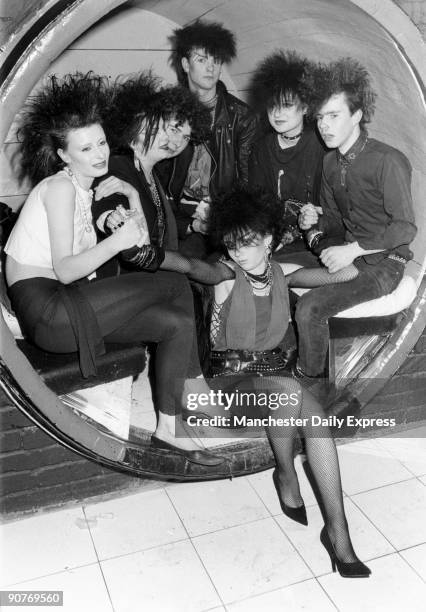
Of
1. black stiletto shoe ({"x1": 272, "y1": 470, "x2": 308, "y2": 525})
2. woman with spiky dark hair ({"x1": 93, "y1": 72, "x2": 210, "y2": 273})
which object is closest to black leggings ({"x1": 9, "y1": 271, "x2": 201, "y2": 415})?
woman with spiky dark hair ({"x1": 93, "y1": 72, "x2": 210, "y2": 273})

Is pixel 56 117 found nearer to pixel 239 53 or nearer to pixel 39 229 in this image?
pixel 39 229

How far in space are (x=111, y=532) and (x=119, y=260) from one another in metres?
1.06

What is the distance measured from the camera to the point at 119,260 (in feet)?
8.47

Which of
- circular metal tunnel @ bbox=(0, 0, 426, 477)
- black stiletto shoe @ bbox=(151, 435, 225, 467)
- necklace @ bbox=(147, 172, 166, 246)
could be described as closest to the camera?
circular metal tunnel @ bbox=(0, 0, 426, 477)

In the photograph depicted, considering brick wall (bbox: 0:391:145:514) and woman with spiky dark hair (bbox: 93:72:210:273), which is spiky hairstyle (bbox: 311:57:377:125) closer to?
woman with spiky dark hair (bbox: 93:72:210:273)

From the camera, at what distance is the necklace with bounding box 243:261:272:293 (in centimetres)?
254

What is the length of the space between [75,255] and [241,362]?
792mm

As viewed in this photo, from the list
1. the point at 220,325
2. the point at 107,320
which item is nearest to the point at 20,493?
the point at 107,320

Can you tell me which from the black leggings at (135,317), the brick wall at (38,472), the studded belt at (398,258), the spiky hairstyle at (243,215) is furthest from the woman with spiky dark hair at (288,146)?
the brick wall at (38,472)

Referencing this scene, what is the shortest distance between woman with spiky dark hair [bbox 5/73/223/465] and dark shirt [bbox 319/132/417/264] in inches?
30.0

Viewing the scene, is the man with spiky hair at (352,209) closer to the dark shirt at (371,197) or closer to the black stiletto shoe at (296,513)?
the dark shirt at (371,197)

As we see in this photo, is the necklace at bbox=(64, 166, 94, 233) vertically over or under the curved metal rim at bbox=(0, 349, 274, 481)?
over

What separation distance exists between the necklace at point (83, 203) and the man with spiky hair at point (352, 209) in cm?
86

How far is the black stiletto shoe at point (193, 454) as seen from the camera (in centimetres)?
267
